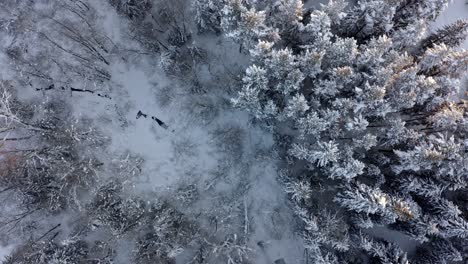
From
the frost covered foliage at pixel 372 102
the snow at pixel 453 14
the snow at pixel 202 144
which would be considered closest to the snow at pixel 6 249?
the snow at pixel 202 144

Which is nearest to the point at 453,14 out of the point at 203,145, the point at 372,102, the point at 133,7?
the point at 372,102

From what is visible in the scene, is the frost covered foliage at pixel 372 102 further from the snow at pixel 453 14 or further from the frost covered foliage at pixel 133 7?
the frost covered foliage at pixel 133 7

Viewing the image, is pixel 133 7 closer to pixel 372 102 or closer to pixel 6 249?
pixel 372 102

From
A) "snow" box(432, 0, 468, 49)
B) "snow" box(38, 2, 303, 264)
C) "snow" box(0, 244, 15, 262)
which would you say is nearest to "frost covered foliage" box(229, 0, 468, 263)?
"snow" box(38, 2, 303, 264)

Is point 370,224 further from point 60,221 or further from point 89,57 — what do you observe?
point 89,57

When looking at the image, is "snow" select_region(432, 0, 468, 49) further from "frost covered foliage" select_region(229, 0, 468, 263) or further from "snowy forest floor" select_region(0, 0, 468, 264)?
"frost covered foliage" select_region(229, 0, 468, 263)

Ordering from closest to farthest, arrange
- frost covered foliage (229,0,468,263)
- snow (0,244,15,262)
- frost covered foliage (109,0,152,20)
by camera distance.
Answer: frost covered foliage (229,0,468,263) → snow (0,244,15,262) → frost covered foliage (109,0,152,20)
